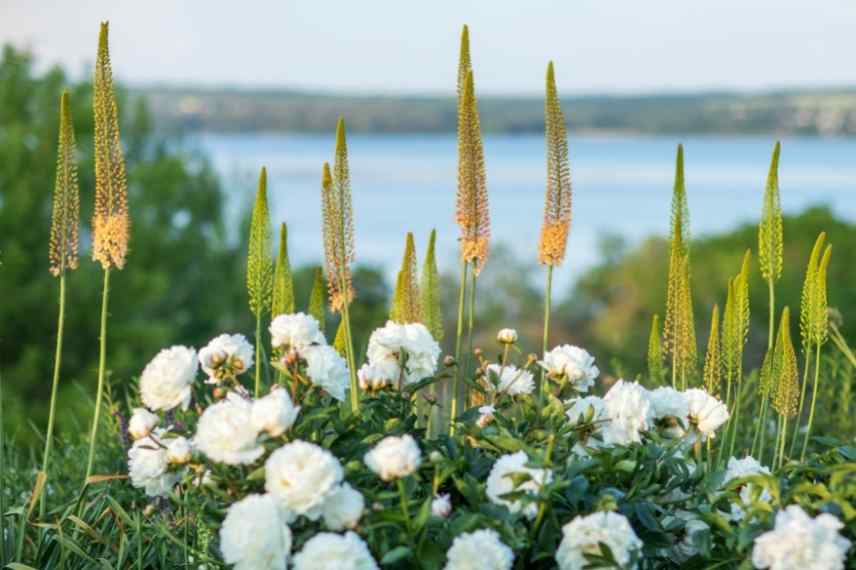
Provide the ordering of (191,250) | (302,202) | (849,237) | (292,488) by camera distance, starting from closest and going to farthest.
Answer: (292,488)
(849,237)
(191,250)
(302,202)

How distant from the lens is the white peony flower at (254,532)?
7.28 feet

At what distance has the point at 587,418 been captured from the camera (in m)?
2.70

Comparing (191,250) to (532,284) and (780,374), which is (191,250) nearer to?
(532,284)

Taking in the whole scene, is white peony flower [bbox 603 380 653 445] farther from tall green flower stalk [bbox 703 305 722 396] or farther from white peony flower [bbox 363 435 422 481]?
white peony flower [bbox 363 435 422 481]

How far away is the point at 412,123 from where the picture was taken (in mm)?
37312

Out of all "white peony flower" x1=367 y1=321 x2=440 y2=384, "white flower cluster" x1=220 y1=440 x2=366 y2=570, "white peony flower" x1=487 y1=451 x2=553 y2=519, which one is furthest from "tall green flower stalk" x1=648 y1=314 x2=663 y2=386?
"white flower cluster" x1=220 y1=440 x2=366 y2=570

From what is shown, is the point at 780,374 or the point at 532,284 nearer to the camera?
the point at 780,374

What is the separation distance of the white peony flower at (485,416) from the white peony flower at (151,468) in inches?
29.7

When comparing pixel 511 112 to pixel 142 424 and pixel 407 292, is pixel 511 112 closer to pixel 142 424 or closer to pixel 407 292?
pixel 407 292

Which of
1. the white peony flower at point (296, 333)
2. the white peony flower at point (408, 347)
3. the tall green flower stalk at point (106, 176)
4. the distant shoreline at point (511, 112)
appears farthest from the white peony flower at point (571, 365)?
the distant shoreline at point (511, 112)

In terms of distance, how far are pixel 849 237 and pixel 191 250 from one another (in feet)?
46.1

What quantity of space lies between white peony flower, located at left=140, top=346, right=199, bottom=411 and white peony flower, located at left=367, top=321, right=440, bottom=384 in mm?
448

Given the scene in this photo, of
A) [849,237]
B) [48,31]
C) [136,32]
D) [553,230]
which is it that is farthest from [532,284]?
[553,230]

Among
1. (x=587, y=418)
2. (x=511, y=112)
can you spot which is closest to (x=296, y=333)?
(x=587, y=418)
